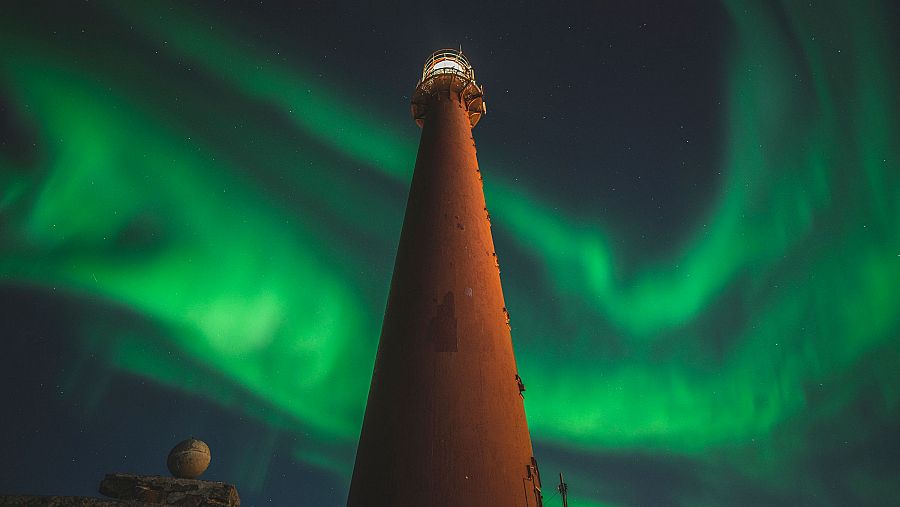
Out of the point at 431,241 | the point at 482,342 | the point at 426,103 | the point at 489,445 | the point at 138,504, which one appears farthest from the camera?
the point at 426,103

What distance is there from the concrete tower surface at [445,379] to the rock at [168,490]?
2411 millimetres

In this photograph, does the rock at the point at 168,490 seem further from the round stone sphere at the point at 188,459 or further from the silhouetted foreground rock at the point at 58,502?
Result: the silhouetted foreground rock at the point at 58,502

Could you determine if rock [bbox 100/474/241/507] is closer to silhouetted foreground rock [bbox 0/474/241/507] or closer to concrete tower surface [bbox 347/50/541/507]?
silhouetted foreground rock [bbox 0/474/241/507]

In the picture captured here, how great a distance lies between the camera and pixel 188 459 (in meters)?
9.30

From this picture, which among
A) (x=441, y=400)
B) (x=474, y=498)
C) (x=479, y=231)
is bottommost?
(x=474, y=498)

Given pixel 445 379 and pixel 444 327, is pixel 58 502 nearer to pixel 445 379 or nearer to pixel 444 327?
pixel 445 379

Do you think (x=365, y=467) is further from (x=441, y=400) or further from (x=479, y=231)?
(x=479, y=231)

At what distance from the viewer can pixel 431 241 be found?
40.4 ft

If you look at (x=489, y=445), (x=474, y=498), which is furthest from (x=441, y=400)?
(x=474, y=498)

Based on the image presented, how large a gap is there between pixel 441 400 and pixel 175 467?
5313mm

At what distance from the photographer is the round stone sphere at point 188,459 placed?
923 cm

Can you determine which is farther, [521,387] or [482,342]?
[521,387]

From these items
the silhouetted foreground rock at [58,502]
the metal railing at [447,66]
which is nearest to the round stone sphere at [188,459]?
the silhouetted foreground rock at [58,502]

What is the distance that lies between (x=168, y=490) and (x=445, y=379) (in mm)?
5356
